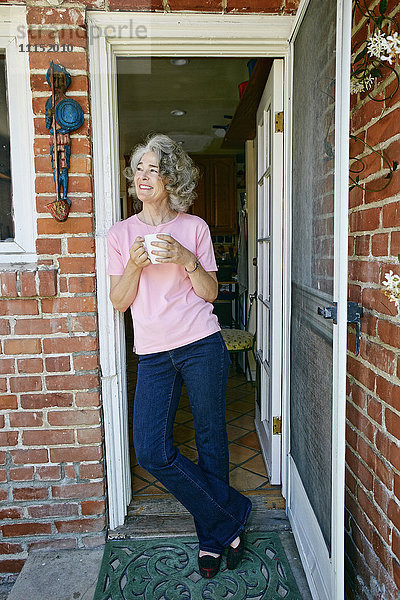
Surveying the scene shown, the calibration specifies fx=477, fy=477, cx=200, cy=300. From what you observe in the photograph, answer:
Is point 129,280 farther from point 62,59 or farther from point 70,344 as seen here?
point 62,59

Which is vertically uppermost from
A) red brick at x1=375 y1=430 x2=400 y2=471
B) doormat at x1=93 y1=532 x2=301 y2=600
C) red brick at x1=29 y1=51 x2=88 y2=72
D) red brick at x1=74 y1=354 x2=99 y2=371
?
red brick at x1=29 y1=51 x2=88 y2=72

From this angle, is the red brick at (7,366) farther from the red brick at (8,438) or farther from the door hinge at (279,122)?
the door hinge at (279,122)

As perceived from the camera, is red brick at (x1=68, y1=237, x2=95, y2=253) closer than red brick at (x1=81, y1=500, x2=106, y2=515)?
Yes

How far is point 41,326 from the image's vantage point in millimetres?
2078

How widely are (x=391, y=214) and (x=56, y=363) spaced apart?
58.2 inches

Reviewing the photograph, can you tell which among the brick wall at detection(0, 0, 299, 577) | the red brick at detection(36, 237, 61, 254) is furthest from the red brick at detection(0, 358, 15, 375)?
the red brick at detection(36, 237, 61, 254)

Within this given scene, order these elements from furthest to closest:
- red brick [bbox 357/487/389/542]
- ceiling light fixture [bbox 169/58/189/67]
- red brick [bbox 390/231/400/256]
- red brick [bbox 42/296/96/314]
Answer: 1. ceiling light fixture [bbox 169/58/189/67]
2. red brick [bbox 42/296/96/314]
3. red brick [bbox 357/487/389/542]
4. red brick [bbox 390/231/400/256]

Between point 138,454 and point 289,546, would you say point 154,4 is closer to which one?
point 138,454

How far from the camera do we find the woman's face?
74.3 inches

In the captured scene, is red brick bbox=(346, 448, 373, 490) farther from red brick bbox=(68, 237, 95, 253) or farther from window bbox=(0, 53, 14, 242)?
window bbox=(0, 53, 14, 242)

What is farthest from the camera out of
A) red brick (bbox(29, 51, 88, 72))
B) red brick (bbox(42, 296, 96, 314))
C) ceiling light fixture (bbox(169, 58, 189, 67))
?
ceiling light fixture (bbox(169, 58, 189, 67))

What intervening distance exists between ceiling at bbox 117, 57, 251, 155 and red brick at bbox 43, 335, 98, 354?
220 cm

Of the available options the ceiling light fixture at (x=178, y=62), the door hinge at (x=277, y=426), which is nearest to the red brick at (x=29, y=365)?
the door hinge at (x=277, y=426)

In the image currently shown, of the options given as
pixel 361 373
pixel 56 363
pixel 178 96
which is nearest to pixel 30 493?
pixel 56 363
